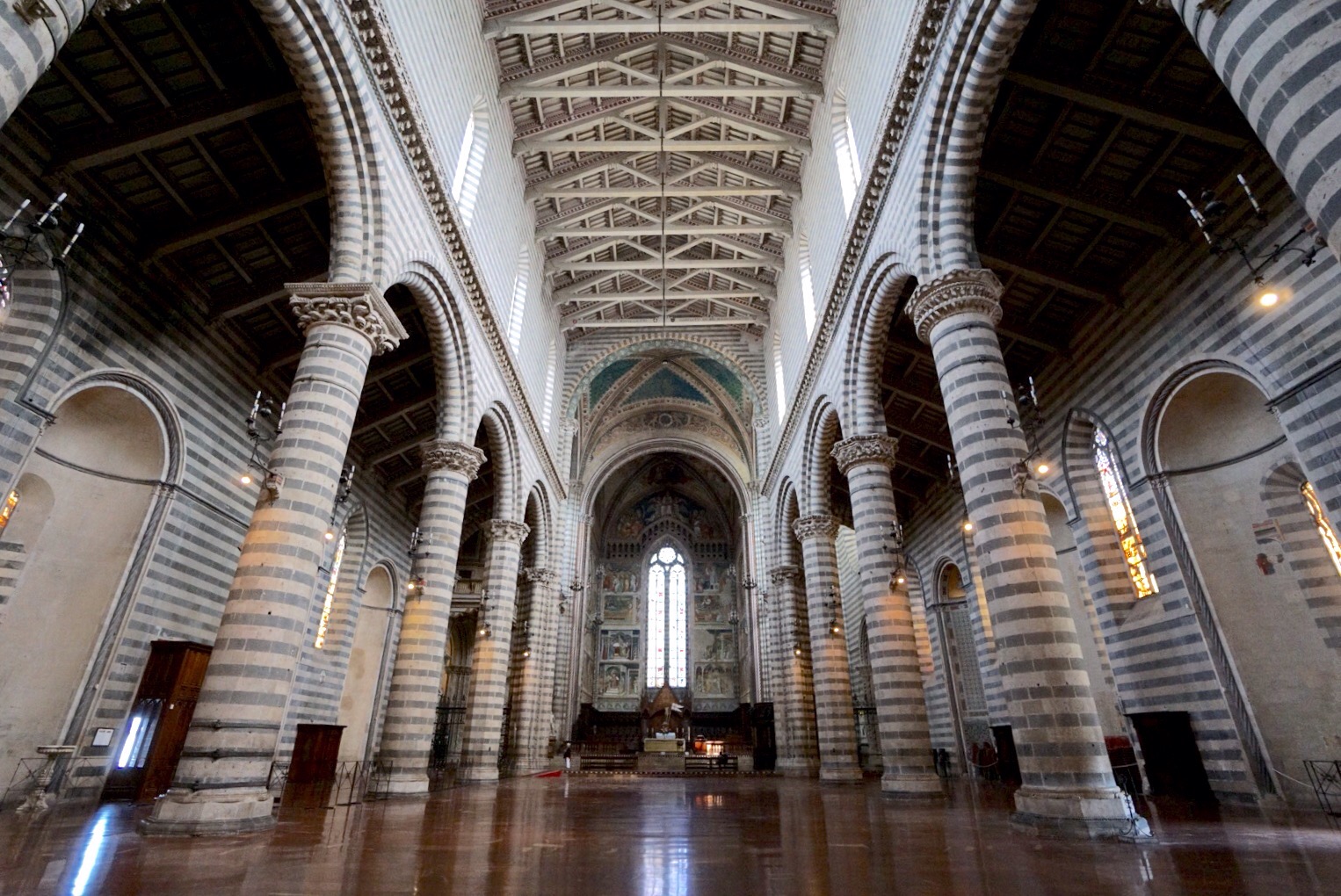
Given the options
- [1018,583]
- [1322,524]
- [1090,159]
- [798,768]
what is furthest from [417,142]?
[798,768]

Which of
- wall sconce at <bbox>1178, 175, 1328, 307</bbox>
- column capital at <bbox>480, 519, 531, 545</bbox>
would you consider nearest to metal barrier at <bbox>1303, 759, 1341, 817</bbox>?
wall sconce at <bbox>1178, 175, 1328, 307</bbox>

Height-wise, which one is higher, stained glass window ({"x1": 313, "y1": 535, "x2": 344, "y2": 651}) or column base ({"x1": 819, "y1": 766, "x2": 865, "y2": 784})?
stained glass window ({"x1": 313, "y1": 535, "x2": 344, "y2": 651})

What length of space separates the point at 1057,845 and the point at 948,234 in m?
7.39

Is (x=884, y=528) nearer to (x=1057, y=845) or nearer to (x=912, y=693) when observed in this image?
(x=912, y=693)

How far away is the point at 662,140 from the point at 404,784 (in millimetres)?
15954

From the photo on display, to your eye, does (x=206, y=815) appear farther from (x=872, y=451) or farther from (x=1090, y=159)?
(x=1090, y=159)

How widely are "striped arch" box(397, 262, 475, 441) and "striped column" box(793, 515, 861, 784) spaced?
358 inches

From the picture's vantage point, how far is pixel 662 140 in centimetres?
1789

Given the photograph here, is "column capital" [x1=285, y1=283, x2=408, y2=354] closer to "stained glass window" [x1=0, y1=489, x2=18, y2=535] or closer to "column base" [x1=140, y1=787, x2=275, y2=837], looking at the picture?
"stained glass window" [x1=0, y1=489, x2=18, y2=535]

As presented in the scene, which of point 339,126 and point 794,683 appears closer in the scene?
point 339,126

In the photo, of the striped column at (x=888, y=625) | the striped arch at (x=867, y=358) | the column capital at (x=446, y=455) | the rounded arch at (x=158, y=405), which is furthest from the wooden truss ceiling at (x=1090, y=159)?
the rounded arch at (x=158, y=405)

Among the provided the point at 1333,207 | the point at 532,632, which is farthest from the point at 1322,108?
the point at 532,632

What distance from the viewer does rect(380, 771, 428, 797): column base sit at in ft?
37.9

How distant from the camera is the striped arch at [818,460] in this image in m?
17.2
